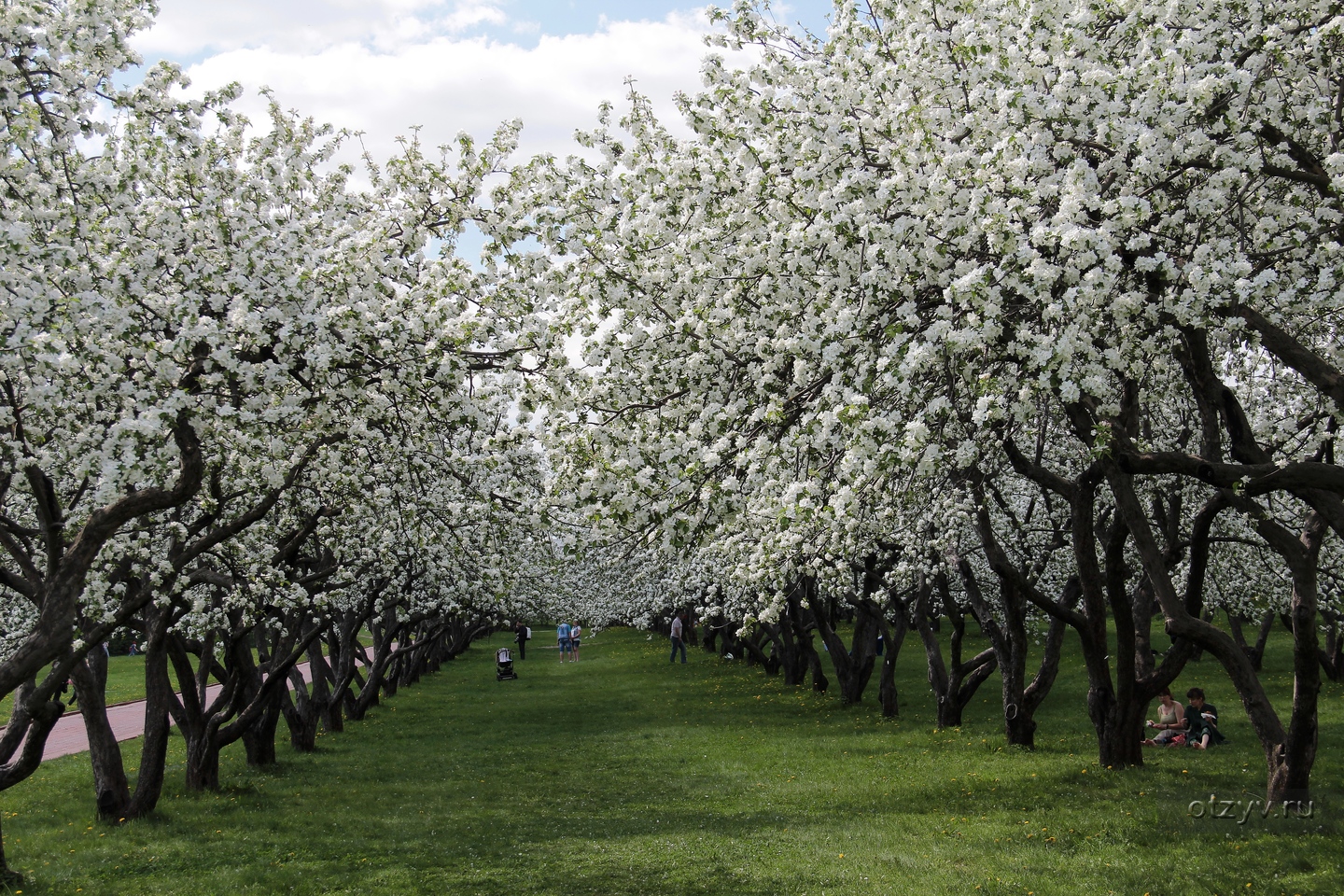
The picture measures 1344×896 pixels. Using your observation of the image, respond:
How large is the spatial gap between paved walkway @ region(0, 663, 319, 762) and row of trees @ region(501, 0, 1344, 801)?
63.9 ft

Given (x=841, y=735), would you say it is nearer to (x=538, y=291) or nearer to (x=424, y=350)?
(x=538, y=291)

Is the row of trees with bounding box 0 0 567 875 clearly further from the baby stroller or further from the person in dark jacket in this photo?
the baby stroller

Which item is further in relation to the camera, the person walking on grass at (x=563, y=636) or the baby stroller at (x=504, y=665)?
the person walking on grass at (x=563, y=636)

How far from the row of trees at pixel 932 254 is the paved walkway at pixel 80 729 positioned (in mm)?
19472

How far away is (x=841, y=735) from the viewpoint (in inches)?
943

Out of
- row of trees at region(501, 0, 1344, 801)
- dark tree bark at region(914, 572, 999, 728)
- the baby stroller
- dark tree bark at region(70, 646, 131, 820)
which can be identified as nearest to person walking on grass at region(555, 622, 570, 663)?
the baby stroller

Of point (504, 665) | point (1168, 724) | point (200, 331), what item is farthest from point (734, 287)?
point (504, 665)

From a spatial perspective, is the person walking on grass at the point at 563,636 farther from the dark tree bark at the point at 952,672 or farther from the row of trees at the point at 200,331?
the row of trees at the point at 200,331

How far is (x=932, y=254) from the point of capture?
7.88 meters

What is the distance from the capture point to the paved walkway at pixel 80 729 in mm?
27672
